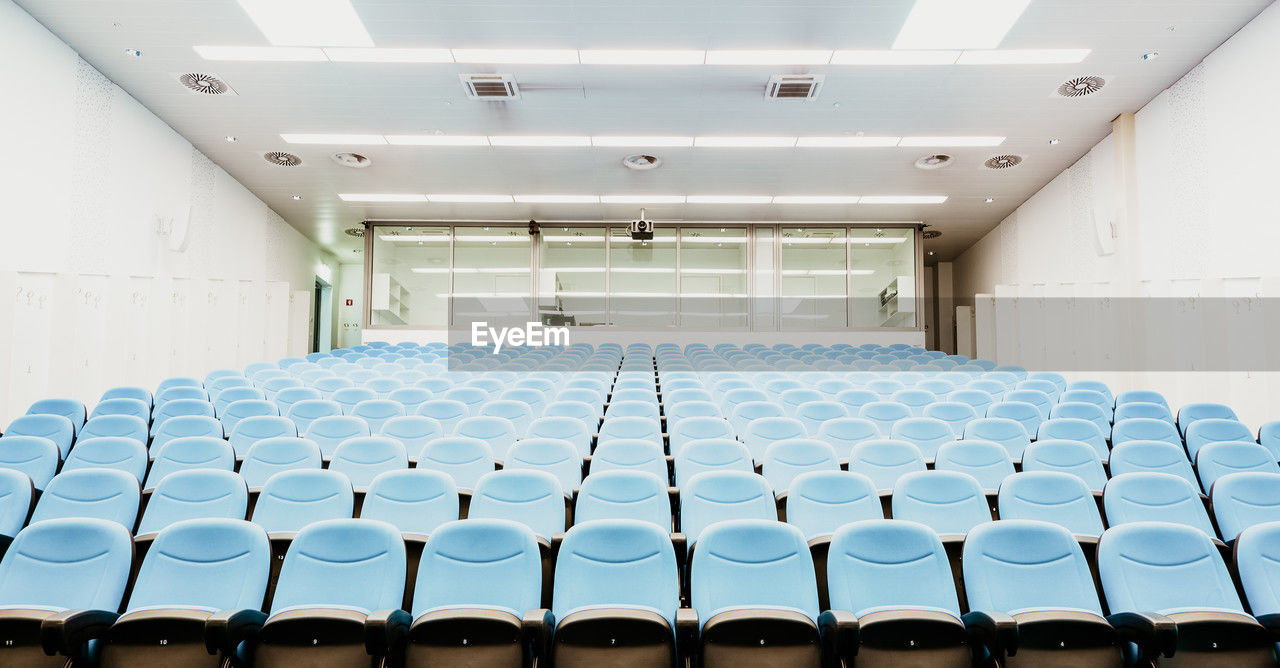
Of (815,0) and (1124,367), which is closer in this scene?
(815,0)

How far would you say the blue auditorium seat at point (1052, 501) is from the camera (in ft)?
10.9

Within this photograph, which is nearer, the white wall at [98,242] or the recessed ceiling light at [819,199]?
the white wall at [98,242]

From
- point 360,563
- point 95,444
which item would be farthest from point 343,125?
point 360,563

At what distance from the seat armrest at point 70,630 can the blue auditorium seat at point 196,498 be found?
114cm

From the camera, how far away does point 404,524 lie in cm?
333

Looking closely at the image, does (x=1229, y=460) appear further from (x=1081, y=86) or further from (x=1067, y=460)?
(x=1081, y=86)

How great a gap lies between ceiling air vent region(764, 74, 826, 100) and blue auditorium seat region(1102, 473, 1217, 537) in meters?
5.28

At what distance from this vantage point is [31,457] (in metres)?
4.19

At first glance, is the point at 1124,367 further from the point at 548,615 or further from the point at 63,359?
the point at 63,359

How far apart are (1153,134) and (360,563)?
31.5ft

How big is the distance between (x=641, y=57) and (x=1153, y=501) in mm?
5773

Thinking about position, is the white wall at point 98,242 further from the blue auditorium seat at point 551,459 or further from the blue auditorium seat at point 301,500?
the blue auditorium seat at point 551,459

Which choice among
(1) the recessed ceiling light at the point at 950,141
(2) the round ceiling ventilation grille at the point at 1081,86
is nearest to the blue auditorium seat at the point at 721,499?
(2) the round ceiling ventilation grille at the point at 1081,86

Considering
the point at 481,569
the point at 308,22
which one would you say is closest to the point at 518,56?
the point at 308,22
